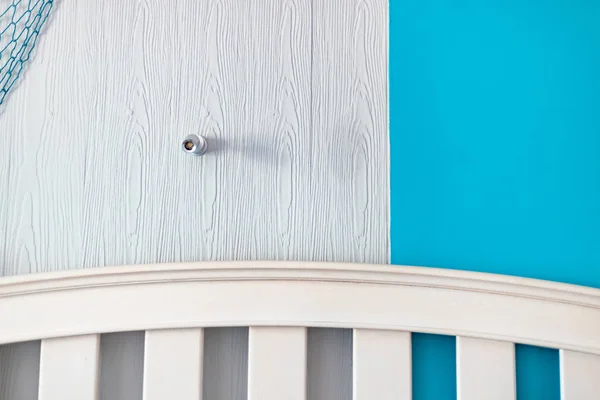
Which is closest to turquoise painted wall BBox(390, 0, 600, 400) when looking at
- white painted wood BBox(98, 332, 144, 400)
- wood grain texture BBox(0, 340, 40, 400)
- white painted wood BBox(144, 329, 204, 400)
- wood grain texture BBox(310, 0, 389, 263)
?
wood grain texture BBox(310, 0, 389, 263)

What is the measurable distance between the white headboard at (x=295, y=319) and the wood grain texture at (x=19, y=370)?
0.21 feet

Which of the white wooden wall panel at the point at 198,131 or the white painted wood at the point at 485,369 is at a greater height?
the white wooden wall panel at the point at 198,131

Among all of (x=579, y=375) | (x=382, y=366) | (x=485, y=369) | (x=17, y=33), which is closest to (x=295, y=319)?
(x=382, y=366)

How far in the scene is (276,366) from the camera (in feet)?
2.85

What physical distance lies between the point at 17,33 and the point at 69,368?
62cm

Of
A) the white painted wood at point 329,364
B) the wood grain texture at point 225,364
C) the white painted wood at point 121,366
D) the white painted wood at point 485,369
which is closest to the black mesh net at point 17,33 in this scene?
→ the white painted wood at point 121,366

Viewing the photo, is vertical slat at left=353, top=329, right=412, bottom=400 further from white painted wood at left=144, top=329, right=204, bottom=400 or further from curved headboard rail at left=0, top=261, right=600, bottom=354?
white painted wood at left=144, top=329, right=204, bottom=400

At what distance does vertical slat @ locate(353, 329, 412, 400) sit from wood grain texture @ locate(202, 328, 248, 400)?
0.20m

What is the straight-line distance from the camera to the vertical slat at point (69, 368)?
876 mm

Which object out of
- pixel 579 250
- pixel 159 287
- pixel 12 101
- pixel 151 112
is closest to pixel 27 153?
pixel 12 101

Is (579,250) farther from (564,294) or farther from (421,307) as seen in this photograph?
(421,307)

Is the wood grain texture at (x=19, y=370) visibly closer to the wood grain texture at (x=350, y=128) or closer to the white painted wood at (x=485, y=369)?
the wood grain texture at (x=350, y=128)

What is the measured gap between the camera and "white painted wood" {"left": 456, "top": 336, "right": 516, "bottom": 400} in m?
0.86

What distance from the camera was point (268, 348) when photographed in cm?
88
